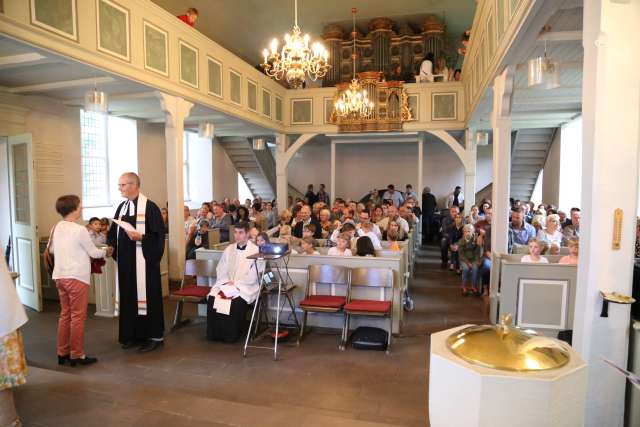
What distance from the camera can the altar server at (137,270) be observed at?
4.53 metres

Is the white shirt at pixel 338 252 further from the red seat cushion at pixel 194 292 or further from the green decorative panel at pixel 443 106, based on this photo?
the green decorative panel at pixel 443 106

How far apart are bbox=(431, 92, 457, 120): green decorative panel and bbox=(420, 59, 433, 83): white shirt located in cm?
61

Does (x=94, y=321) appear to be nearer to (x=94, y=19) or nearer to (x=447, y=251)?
(x=94, y=19)

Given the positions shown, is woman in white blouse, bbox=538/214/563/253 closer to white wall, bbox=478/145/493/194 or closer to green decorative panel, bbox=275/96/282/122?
green decorative panel, bbox=275/96/282/122

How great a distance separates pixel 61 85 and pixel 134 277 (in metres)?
3.89

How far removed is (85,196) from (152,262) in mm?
5781

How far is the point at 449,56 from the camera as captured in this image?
1341 cm

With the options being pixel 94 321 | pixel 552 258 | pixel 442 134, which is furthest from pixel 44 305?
pixel 442 134

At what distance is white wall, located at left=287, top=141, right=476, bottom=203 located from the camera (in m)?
15.1

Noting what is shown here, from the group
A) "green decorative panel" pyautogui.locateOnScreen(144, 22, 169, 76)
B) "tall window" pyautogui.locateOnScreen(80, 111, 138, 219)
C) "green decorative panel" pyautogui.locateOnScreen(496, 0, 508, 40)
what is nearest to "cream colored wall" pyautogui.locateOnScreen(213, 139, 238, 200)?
"tall window" pyautogui.locateOnScreen(80, 111, 138, 219)

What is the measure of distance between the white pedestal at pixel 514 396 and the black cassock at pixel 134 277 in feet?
12.3

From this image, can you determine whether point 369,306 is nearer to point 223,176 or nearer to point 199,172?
point 199,172

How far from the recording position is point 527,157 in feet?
46.3

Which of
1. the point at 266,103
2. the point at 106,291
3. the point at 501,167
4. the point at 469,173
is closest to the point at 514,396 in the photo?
the point at 501,167
